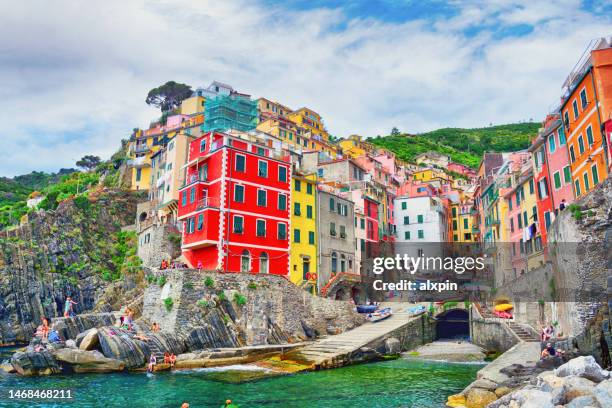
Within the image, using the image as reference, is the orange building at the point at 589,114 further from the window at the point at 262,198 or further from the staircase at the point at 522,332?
the window at the point at 262,198

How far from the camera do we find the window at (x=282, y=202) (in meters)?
46.9

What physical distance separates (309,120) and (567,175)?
7174 cm

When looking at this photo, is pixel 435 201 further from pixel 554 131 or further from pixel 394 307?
pixel 554 131

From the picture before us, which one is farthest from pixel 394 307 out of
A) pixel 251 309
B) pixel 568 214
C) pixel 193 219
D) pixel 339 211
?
pixel 568 214

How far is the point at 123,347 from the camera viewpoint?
31344 millimetres

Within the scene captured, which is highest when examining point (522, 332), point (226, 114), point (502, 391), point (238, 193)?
point (226, 114)

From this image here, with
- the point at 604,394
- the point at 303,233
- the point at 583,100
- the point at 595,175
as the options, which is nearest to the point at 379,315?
the point at 303,233

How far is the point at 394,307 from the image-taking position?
52.4 meters

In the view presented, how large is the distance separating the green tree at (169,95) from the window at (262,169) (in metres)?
77.3

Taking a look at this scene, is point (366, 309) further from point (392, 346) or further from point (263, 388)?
point (263, 388)

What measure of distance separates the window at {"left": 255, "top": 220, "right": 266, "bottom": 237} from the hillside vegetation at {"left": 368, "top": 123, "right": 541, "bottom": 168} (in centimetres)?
8731

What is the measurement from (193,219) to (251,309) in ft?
35.1

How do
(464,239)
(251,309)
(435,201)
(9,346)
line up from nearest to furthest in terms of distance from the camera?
(251,309)
(9,346)
(435,201)
(464,239)

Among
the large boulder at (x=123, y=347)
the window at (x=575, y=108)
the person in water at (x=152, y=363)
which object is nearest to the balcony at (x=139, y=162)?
the large boulder at (x=123, y=347)
